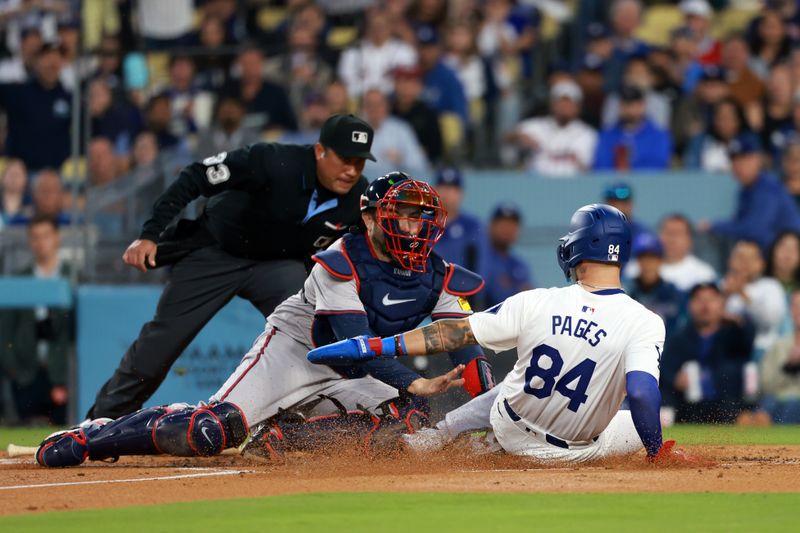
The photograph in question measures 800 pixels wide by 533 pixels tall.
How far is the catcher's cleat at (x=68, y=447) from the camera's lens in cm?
740

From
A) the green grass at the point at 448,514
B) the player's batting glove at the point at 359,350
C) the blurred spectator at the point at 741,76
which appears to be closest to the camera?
the green grass at the point at 448,514

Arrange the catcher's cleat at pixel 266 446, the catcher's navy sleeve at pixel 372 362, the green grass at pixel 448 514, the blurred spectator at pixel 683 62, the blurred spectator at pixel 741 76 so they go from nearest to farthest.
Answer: the green grass at pixel 448 514 < the catcher's navy sleeve at pixel 372 362 < the catcher's cleat at pixel 266 446 < the blurred spectator at pixel 741 76 < the blurred spectator at pixel 683 62

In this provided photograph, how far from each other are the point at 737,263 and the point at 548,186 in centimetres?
196

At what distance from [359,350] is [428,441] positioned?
2.77 feet

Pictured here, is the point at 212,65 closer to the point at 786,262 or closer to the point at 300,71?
the point at 300,71

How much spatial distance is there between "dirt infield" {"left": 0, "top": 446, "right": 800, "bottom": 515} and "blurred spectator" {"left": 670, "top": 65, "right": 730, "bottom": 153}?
708 cm

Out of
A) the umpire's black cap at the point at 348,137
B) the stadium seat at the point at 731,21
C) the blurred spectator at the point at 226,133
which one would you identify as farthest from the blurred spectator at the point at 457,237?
the stadium seat at the point at 731,21

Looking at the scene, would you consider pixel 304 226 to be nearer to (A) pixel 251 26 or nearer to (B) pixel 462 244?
(B) pixel 462 244

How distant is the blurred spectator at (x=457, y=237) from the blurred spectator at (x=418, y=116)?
1.33 m

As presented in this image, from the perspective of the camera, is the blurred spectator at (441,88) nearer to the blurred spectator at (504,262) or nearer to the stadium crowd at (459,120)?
the stadium crowd at (459,120)

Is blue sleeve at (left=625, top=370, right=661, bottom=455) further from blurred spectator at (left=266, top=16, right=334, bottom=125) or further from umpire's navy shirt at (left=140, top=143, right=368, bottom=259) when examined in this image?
blurred spectator at (left=266, top=16, right=334, bottom=125)

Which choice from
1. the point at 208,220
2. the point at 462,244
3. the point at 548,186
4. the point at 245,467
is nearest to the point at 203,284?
the point at 208,220

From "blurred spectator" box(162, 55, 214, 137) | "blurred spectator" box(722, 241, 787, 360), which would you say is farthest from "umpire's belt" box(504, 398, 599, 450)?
"blurred spectator" box(162, 55, 214, 137)

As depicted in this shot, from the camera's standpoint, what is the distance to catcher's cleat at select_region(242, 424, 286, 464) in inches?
295
